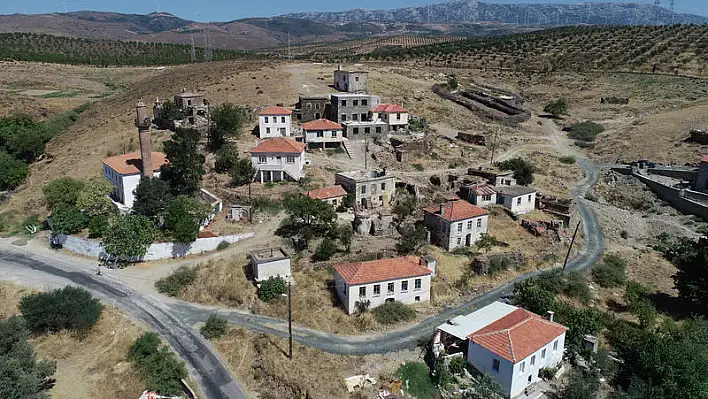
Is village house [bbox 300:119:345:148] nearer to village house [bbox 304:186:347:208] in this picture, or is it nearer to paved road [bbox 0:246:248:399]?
village house [bbox 304:186:347:208]

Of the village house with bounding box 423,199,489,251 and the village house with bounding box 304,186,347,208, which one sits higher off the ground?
the village house with bounding box 304,186,347,208

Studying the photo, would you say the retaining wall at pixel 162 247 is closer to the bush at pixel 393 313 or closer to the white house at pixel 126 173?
the white house at pixel 126 173

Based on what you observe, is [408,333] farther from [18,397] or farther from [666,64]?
[666,64]

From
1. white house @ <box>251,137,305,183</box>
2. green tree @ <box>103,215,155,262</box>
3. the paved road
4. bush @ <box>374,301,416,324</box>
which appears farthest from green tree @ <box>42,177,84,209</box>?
bush @ <box>374,301,416,324</box>

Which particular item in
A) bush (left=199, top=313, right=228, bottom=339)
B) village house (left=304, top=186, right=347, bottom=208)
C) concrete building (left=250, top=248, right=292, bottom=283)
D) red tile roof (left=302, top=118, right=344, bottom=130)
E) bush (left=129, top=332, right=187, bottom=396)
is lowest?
bush (left=129, top=332, right=187, bottom=396)

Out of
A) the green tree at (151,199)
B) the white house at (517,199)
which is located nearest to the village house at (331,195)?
the green tree at (151,199)

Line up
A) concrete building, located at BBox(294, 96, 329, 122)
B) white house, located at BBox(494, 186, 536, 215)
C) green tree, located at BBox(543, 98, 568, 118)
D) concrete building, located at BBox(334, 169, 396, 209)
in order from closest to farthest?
concrete building, located at BBox(334, 169, 396, 209), white house, located at BBox(494, 186, 536, 215), concrete building, located at BBox(294, 96, 329, 122), green tree, located at BBox(543, 98, 568, 118)

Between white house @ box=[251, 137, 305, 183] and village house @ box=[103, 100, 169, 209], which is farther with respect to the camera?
white house @ box=[251, 137, 305, 183]
